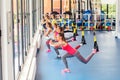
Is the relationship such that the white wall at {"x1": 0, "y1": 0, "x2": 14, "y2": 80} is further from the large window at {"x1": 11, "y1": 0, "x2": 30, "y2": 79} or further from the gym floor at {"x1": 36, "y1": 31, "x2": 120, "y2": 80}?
the gym floor at {"x1": 36, "y1": 31, "x2": 120, "y2": 80}

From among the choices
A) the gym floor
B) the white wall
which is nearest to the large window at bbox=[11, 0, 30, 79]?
the gym floor

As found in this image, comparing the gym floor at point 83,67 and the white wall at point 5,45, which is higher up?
the white wall at point 5,45

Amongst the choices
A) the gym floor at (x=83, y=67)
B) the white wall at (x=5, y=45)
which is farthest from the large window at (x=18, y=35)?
the white wall at (x=5, y=45)

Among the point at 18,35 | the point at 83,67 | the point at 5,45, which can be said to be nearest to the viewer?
the point at 5,45

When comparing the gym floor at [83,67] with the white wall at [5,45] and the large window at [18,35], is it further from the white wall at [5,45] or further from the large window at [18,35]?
the white wall at [5,45]

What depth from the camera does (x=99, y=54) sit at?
809cm

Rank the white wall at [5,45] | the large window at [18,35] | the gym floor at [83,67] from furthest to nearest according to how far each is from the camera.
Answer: the gym floor at [83,67], the large window at [18,35], the white wall at [5,45]

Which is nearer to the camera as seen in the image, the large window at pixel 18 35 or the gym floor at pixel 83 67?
the large window at pixel 18 35

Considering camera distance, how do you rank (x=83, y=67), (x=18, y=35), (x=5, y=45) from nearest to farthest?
1. (x=5, y=45)
2. (x=18, y=35)
3. (x=83, y=67)

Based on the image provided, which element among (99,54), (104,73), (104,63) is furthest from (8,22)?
(99,54)

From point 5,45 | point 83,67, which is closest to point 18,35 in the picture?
point 5,45

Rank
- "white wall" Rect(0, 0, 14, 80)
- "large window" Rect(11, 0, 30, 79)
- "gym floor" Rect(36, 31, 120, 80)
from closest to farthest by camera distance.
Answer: "white wall" Rect(0, 0, 14, 80) < "large window" Rect(11, 0, 30, 79) < "gym floor" Rect(36, 31, 120, 80)

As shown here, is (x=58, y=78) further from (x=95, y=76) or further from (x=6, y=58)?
(x=6, y=58)

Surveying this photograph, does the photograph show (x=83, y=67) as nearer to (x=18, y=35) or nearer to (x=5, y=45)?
(x=18, y=35)
